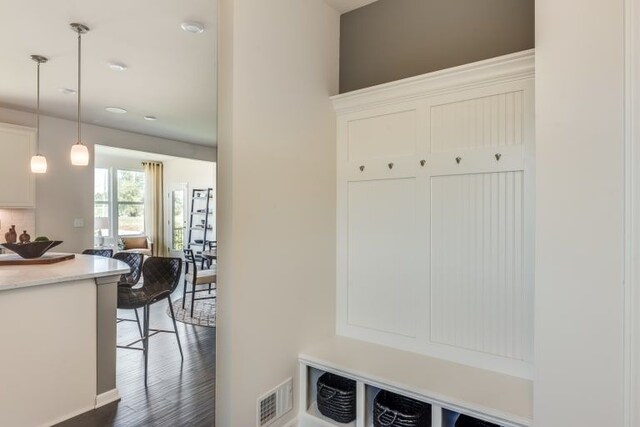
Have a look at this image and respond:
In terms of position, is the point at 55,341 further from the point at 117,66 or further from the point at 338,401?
the point at 117,66

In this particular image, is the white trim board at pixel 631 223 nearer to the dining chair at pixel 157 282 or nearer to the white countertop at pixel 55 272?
the white countertop at pixel 55 272

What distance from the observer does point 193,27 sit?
2.46 m

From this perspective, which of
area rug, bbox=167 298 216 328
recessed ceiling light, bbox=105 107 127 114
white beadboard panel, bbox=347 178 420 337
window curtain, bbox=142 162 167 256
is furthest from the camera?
window curtain, bbox=142 162 167 256

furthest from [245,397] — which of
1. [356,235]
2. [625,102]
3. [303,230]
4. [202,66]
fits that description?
[202,66]

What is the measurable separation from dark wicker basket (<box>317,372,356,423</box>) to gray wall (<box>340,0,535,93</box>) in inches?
76.5

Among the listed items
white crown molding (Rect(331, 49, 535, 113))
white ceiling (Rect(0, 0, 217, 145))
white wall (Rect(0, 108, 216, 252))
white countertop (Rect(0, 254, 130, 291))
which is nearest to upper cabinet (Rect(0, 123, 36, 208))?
white wall (Rect(0, 108, 216, 252))

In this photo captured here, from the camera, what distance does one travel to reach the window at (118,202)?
6.81 m

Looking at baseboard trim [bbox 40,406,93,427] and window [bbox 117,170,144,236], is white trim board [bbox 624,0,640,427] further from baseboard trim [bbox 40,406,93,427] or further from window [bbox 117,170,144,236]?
window [bbox 117,170,144,236]

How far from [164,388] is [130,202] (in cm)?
612

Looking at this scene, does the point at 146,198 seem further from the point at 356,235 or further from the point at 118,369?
the point at 356,235

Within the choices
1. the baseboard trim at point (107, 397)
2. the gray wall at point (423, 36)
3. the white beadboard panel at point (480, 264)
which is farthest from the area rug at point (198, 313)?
the gray wall at point (423, 36)

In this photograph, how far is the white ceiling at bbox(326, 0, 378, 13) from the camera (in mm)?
2311

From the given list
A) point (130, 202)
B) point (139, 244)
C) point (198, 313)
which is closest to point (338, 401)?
point (198, 313)

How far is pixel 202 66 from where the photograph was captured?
3146 millimetres
